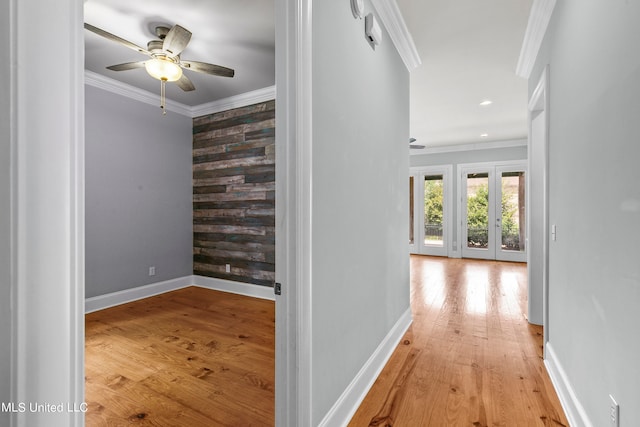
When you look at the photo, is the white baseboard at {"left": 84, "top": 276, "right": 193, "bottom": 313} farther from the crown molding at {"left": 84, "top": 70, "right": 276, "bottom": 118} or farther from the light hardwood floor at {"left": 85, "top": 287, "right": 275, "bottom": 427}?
the crown molding at {"left": 84, "top": 70, "right": 276, "bottom": 118}

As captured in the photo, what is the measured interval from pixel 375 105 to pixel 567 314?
1789 millimetres

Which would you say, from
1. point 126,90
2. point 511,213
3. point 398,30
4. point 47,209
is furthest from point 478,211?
point 47,209

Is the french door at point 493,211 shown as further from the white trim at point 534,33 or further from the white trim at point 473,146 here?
the white trim at point 534,33

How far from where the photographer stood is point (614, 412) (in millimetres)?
1230

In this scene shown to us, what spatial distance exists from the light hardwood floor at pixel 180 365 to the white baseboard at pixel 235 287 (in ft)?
1.05

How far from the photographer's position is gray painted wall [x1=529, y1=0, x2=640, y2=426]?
1.13 m

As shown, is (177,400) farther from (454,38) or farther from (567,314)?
(454,38)

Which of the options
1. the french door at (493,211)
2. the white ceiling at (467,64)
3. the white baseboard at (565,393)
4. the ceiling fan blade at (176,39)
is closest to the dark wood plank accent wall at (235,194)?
the ceiling fan blade at (176,39)

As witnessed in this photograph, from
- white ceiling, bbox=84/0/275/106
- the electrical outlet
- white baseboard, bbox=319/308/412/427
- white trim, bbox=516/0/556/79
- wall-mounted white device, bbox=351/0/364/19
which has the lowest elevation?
white baseboard, bbox=319/308/412/427

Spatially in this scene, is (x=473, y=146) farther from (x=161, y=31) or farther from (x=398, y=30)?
(x=161, y=31)

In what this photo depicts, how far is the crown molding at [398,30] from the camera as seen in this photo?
2.29m

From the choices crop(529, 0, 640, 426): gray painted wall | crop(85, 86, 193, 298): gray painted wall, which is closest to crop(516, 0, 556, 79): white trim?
crop(529, 0, 640, 426): gray painted wall

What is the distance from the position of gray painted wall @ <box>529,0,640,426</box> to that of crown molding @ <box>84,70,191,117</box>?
4.34 meters

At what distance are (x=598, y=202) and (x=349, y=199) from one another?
45.8 inches
